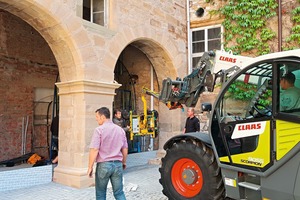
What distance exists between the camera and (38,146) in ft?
31.4

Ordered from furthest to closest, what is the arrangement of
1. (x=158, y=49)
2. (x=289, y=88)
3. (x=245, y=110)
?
(x=158, y=49)
(x=245, y=110)
(x=289, y=88)

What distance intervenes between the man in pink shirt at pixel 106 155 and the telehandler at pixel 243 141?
1029mm

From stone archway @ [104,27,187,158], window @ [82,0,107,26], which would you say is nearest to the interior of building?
stone archway @ [104,27,187,158]

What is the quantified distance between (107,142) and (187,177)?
1320 mm

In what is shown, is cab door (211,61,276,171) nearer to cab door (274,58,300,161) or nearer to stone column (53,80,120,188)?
cab door (274,58,300,161)

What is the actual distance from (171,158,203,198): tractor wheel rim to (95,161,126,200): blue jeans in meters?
0.99

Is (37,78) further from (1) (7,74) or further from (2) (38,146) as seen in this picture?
Result: (2) (38,146)

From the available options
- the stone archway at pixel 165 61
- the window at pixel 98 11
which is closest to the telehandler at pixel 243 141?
the window at pixel 98 11

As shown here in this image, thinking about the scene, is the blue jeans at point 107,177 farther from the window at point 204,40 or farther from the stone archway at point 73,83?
the window at point 204,40

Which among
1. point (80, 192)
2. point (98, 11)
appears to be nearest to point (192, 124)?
point (80, 192)

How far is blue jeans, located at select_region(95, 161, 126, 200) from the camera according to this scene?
3855 millimetres

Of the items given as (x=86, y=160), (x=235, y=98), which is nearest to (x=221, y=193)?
(x=235, y=98)

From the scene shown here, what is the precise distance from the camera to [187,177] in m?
4.43

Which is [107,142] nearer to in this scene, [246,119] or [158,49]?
[246,119]
